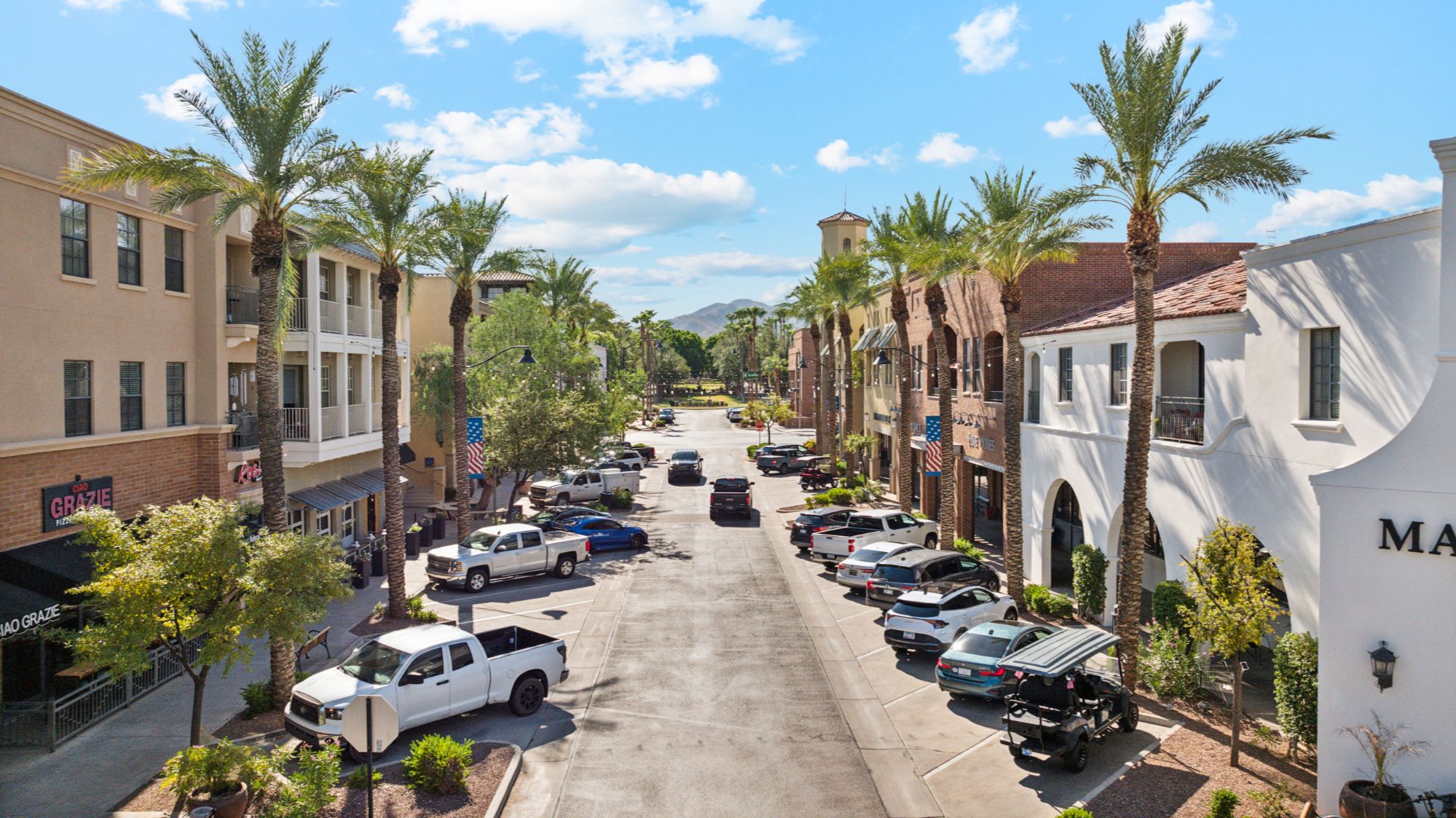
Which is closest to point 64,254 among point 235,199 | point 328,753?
point 235,199

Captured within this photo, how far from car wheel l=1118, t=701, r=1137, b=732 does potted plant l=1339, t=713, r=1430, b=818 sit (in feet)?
10.9

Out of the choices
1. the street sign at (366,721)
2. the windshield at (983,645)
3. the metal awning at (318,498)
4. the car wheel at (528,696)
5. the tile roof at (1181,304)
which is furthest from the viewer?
the metal awning at (318,498)

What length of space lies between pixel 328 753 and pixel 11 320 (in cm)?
1024

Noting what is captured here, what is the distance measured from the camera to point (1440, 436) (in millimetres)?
10602

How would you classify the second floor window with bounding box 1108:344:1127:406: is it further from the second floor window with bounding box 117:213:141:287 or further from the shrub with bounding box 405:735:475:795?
the second floor window with bounding box 117:213:141:287

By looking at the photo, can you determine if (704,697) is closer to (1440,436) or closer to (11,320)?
(1440,436)

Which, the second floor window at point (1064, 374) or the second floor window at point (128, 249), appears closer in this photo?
the second floor window at point (128, 249)

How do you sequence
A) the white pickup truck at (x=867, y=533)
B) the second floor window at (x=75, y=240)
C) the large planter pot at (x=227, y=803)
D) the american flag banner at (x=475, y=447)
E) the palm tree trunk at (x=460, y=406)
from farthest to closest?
the american flag banner at (x=475, y=447) < the white pickup truck at (x=867, y=533) < the palm tree trunk at (x=460, y=406) < the second floor window at (x=75, y=240) < the large planter pot at (x=227, y=803)

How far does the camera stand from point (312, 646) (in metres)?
18.7

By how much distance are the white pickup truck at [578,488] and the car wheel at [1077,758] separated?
30.5 m

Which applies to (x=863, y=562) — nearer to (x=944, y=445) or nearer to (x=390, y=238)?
(x=944, y=445)

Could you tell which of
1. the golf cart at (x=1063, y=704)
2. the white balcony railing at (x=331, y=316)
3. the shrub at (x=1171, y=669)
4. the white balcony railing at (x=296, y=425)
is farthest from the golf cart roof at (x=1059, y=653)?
the white balcony railing at (x=331, y=316)

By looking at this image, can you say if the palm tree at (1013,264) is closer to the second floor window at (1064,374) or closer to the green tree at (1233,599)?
the second floor window at (1064,374)

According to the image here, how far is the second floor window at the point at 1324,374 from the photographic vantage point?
13.9 metres
